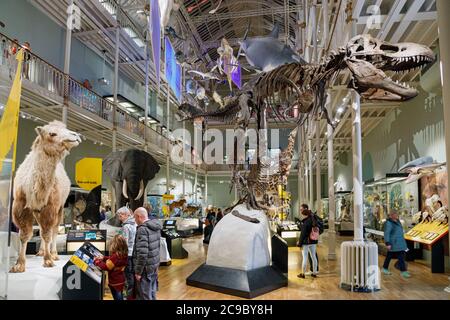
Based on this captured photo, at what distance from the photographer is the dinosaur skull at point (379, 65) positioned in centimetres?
442

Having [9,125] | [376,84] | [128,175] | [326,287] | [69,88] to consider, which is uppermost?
[69,88]

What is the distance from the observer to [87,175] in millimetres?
6715

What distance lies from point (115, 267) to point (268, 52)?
7.50 metres

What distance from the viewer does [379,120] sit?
1404 centimetres

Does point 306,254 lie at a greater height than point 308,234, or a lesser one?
lesser

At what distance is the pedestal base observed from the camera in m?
5.19

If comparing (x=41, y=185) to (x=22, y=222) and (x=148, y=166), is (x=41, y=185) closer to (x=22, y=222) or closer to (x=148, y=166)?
(x=22, y=222)

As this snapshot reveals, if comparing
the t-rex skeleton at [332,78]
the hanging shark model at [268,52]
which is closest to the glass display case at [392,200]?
the hanging shark model at [268,52]

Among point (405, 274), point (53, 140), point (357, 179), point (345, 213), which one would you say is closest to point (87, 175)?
point (53, 140)

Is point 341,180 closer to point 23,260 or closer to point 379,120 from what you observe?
point 379,120

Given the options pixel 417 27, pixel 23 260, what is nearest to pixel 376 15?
pixel 417 27

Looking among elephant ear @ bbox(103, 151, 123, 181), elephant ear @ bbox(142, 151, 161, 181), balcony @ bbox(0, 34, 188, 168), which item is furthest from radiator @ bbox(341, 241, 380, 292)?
balcony @ bbox(0, 34, 188, 168)

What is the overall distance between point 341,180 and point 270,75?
19127 millimetres
